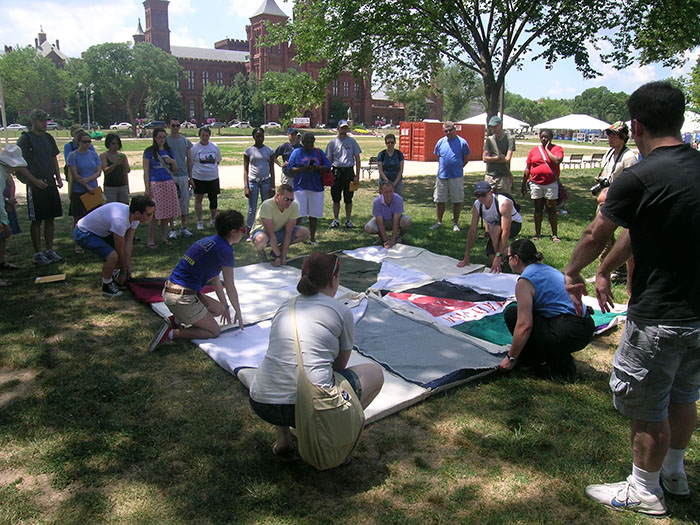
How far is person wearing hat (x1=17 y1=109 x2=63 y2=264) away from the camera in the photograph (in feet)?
22.3

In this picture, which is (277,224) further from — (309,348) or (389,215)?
(309,348)

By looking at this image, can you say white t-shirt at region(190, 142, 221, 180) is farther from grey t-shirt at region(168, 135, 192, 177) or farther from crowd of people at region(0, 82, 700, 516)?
crowd of people at region(0, 82, 700, 516)

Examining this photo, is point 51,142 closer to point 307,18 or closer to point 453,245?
point 453,245

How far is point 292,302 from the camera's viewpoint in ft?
9.59

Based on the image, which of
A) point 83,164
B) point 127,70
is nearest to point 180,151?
point 83,164

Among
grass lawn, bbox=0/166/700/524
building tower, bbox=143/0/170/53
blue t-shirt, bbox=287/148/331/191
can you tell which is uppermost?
building tower, bbox=143/0/170/53

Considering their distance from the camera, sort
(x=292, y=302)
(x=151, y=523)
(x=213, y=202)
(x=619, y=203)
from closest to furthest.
Answer: (x=619, y=203) → (x=151, y=523) → (x=292, y=302) → (x=213, y=202)

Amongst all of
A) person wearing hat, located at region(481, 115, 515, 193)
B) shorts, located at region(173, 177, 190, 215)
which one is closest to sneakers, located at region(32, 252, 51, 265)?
shorts, located at region(173, 177, 190, 215)

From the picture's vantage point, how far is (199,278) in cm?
453

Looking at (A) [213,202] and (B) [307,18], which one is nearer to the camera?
(A) [213,202]

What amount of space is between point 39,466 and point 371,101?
89784mm

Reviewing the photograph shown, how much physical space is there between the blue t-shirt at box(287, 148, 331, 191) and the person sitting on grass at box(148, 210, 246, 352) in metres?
4.00

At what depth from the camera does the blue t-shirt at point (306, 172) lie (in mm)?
8406

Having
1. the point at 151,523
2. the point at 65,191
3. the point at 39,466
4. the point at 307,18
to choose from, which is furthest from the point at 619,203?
the point at 65,191
